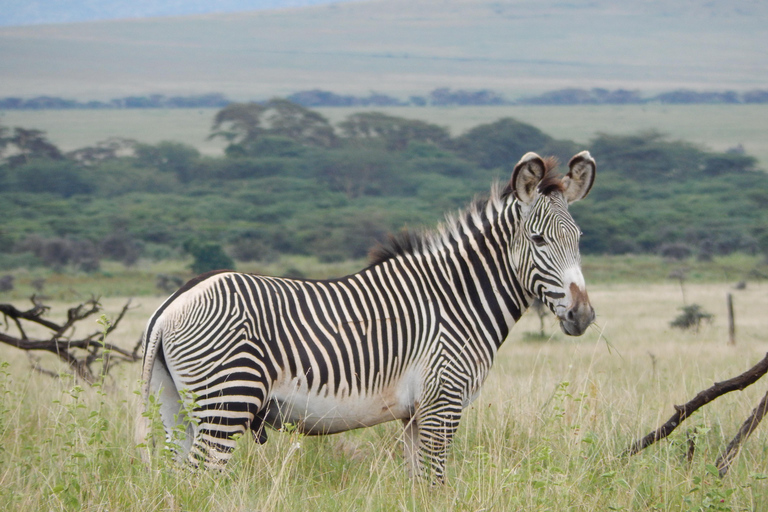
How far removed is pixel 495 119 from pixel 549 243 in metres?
130

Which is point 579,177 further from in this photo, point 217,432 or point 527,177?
point 217,432

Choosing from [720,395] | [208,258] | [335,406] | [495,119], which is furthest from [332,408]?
[495,119]

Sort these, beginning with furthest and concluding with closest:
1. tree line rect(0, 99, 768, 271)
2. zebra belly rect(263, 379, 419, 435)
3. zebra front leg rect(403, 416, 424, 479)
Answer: tree line rect(0, 99, 768, 271) < zebra front leg rect(403, 416, 424, 479) < zebra belly rect(263, 379, 419, 435)

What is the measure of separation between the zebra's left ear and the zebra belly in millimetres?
1515

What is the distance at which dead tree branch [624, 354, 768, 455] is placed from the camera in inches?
172

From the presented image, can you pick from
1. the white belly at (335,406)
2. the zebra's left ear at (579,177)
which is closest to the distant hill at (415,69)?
the zebra's left ear at (579,177)

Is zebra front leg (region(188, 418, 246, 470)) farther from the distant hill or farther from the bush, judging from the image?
the distant hill

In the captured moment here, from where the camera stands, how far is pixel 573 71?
18012 centimetres

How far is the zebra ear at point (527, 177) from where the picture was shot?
448 cm

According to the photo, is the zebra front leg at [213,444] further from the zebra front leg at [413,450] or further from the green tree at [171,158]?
the green tree at [171,158]

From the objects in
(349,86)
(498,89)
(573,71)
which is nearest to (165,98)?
(349,86)

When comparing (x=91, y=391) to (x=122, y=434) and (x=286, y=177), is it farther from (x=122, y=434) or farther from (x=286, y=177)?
(x=286, y=177)

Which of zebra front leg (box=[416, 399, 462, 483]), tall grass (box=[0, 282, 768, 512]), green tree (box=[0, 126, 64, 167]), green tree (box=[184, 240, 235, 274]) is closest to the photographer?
tall grass (box=[0, 282, 768, 512])

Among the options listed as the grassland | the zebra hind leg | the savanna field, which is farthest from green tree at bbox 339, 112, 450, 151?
the zebra hind leg
